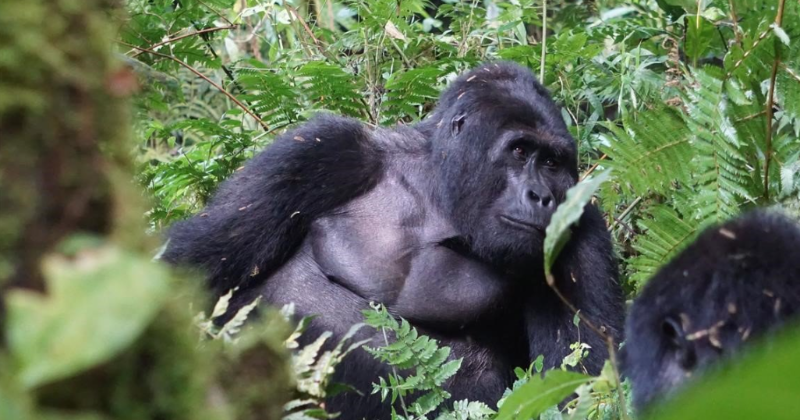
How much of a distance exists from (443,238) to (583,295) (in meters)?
0.59

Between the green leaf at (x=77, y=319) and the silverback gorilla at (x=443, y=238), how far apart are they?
97.8 inches

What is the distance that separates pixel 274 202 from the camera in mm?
3393

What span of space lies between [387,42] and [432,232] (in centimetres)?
150

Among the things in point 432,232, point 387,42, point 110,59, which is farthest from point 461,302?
point 110,59

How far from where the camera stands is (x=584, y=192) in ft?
5.07

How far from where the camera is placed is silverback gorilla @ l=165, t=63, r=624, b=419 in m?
3.31

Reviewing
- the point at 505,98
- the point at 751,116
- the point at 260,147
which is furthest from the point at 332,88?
the point at 751,116

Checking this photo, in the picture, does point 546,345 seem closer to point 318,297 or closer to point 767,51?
point 318,297

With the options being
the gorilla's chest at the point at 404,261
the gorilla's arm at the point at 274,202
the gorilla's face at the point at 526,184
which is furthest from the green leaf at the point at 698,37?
the gorilla's arm at the point at 274,202

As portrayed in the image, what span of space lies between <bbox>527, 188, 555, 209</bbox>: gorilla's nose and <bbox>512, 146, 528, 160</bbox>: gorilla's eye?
186mm

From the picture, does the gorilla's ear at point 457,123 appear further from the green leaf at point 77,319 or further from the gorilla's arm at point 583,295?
the green leaf at point 77,319

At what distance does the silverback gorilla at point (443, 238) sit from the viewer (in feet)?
10.9

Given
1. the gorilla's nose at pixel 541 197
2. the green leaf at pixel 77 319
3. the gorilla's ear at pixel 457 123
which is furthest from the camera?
the gorilla's ear at pixel 457 123

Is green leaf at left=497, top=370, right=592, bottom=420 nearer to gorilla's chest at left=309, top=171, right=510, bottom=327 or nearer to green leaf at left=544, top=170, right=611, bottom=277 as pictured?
green leaf at left=544, top=170, right=611, bottom=277
